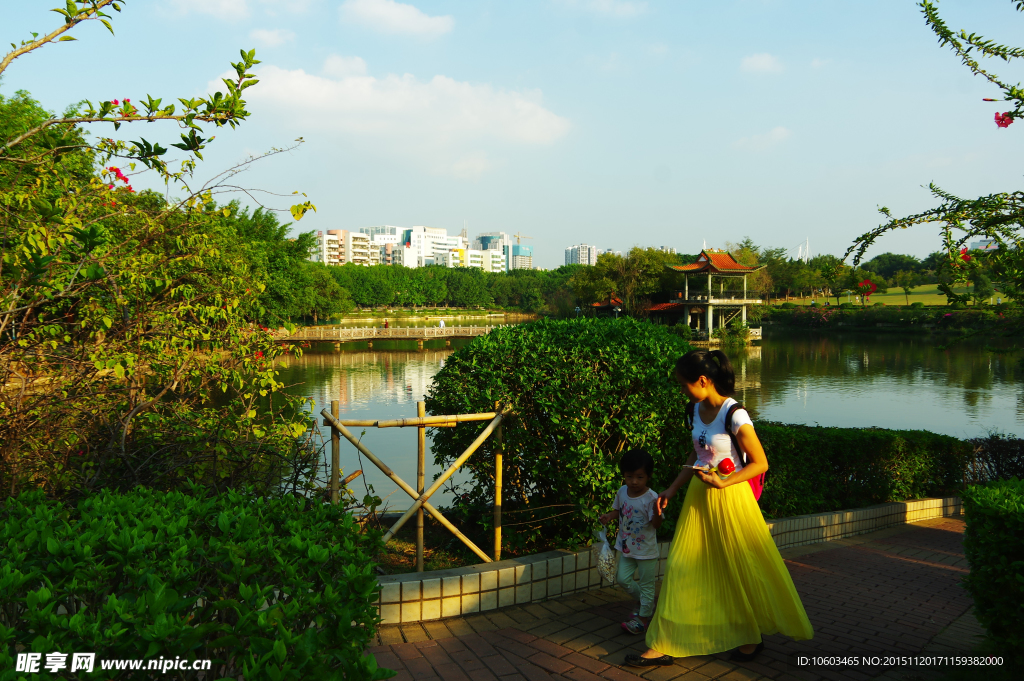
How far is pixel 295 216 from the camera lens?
394 centimetres

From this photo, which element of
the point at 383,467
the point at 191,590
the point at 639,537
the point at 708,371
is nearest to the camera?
the point at 191,590

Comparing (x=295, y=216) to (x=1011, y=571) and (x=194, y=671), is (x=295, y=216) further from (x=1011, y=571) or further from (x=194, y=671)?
(x=1011, y=571)

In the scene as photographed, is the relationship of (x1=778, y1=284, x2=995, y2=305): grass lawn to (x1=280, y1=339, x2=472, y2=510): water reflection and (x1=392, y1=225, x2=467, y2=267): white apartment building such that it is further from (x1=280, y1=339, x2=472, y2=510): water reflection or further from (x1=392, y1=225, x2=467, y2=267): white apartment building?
(x1=392, y1=225, x2=467, y2=267): white apartment building

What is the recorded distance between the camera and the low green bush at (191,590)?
1.53 metres

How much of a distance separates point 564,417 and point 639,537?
94 cm

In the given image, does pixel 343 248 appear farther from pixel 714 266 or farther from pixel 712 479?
pixel 712 479

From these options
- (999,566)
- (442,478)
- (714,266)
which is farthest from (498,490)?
(714,266)

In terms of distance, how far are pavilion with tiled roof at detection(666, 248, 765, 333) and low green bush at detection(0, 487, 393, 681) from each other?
148 ft

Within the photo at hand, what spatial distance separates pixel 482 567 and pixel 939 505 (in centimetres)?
609

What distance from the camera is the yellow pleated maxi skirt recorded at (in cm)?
298

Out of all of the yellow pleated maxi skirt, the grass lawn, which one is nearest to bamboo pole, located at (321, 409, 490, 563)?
the yellow pleated maxi skirt

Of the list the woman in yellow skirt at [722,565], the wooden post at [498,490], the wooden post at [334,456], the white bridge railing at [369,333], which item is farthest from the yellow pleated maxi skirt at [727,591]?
the white bridge railing at [369,333]

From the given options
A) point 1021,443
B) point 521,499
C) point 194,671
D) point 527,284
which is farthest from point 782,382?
point 527,284

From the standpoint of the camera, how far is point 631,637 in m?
3.30
